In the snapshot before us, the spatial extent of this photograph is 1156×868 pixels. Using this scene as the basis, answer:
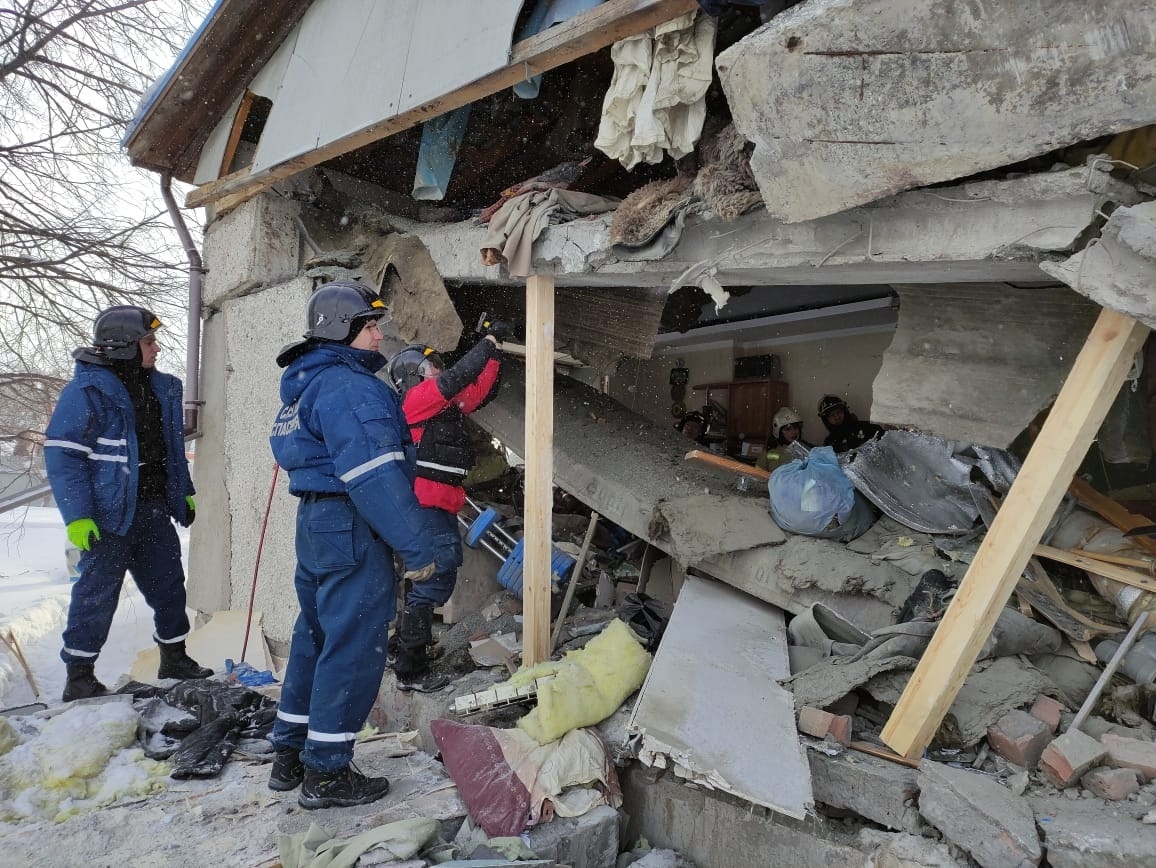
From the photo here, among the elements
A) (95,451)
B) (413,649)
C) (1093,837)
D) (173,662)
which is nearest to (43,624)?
(173,662)

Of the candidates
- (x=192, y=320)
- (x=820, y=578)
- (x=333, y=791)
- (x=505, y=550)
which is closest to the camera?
(x=333, y=791)

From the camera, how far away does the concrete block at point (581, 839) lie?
8.32ft

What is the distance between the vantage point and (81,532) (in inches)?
145

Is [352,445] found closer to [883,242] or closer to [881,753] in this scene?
[883,242]

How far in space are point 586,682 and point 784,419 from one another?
5.17m

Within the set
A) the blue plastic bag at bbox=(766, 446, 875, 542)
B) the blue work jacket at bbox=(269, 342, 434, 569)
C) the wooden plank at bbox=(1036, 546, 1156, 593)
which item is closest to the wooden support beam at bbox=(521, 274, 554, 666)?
the blue work jacket at bbox=(269, 342, 434, 569)

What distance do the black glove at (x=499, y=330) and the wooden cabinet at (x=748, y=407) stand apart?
475 centimetres

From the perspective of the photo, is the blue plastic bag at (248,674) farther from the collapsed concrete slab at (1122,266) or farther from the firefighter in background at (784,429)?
the collapsed concrete slab at (1122,266)

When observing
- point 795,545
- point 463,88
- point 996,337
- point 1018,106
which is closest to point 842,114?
point 1018,106

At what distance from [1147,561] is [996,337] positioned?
4.02 feet

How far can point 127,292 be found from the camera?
868 centimetres

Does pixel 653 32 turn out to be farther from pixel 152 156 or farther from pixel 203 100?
pixel 152 156

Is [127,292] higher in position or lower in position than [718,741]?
higher

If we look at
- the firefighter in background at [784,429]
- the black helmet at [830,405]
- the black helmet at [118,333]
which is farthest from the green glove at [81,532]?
the black helmet at [830,405]
